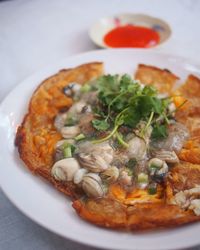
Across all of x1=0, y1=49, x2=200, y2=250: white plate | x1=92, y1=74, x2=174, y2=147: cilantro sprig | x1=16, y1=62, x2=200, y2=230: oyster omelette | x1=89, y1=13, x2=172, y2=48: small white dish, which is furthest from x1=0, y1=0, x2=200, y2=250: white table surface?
x1=92, y1=74, x2=174, y2=147: cilantro sprig

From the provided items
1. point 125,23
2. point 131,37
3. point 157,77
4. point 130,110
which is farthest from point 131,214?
point 125,23

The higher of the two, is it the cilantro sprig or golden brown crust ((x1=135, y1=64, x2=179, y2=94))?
the cilantro sprig

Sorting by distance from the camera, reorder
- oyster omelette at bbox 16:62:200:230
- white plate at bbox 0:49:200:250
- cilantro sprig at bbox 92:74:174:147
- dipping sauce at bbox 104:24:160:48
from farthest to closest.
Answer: dipping sauce at bbox 104:24:160:48 → cilantro sprig at bbox 92:74:174:147 → oyster omelette at bbox 16:62:200:230 → white plate at bbox 0:49:200:250

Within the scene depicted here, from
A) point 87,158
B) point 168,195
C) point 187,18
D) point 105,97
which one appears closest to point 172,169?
point 168,195

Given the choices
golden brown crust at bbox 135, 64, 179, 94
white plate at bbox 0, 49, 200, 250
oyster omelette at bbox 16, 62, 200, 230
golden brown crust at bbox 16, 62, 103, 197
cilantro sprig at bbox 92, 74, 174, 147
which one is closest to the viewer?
white plate at bbox 0, 49, 200, 250

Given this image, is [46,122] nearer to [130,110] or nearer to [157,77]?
[130,110]

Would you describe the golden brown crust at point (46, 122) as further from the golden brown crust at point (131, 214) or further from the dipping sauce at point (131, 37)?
the dipping sauce at point (131, 37)

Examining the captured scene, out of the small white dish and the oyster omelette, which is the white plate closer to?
the oyster omelette
